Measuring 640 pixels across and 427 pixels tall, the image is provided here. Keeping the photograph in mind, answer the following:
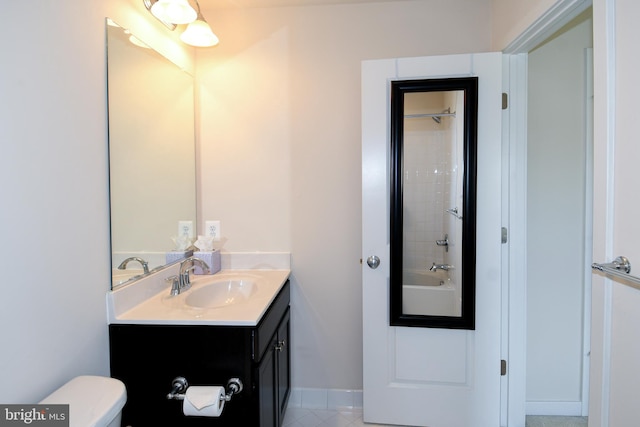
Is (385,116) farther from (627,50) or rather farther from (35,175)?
(35,175)

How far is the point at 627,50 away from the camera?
0.93 m

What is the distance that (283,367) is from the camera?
174 cm

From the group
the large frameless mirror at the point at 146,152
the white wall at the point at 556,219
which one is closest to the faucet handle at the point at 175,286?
the large frameless mirror at the point at 146,152

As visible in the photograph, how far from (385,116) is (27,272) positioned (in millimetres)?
1636

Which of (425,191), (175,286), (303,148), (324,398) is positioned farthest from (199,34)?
(324,398)

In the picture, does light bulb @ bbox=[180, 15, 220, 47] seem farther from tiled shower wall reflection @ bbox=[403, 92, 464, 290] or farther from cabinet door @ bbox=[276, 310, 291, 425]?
cabinet door @ bbox=[276, 310, 291, 425]

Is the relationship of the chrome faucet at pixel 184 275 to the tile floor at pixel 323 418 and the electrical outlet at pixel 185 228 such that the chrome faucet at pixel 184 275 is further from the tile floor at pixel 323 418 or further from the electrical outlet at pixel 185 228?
the tile floor at pixel 323 418

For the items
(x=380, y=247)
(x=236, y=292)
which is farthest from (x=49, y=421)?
(x=380, y=247)

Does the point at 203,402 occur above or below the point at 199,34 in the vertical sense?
below

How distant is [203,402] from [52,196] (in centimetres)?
85

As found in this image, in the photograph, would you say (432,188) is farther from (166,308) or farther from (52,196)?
(52,196)

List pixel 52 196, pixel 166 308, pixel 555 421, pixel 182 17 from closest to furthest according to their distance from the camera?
pixel 52 196 → pixel 166 308 → pixel 182 17 → pixel 555 421

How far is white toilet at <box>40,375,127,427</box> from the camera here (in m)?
0.83

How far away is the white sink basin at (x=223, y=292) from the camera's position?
5.45 feet
